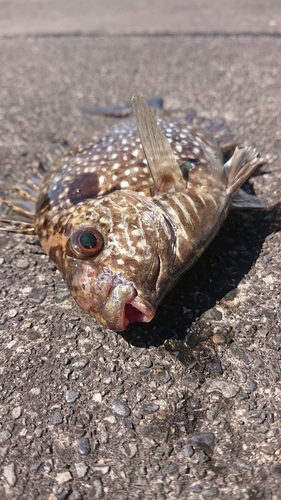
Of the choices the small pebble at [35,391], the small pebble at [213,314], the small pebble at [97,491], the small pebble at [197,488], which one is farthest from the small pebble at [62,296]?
the small pebble at [197,488]

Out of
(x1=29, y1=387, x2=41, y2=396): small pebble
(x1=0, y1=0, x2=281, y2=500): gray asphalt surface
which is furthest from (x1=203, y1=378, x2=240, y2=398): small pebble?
(x1=29, y1=387, x2=41, y2=396): small pebble

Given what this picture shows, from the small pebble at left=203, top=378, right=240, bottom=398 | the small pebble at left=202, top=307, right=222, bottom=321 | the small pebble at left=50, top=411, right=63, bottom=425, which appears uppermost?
the small pebble at left=202, top=307, right=222, bottom=321

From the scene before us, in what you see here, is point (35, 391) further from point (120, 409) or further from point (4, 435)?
point (120, 409)

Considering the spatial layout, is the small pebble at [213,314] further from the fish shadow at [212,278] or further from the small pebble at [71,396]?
the small pebble at [71,396]

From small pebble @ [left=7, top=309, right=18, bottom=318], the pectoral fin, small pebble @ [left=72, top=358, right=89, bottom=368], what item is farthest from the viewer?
the pectoral fin

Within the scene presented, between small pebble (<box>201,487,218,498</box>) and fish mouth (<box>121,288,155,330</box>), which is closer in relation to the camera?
small pebble (<box>201,487,218,498</box>)

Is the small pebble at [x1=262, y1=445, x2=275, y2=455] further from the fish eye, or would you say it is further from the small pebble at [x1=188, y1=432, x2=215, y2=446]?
the fish eye

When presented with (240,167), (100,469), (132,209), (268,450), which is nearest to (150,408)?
(100,469)

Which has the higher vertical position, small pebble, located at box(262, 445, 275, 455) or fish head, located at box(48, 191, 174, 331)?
fish head, located at box(48, 191, 174, 331)
